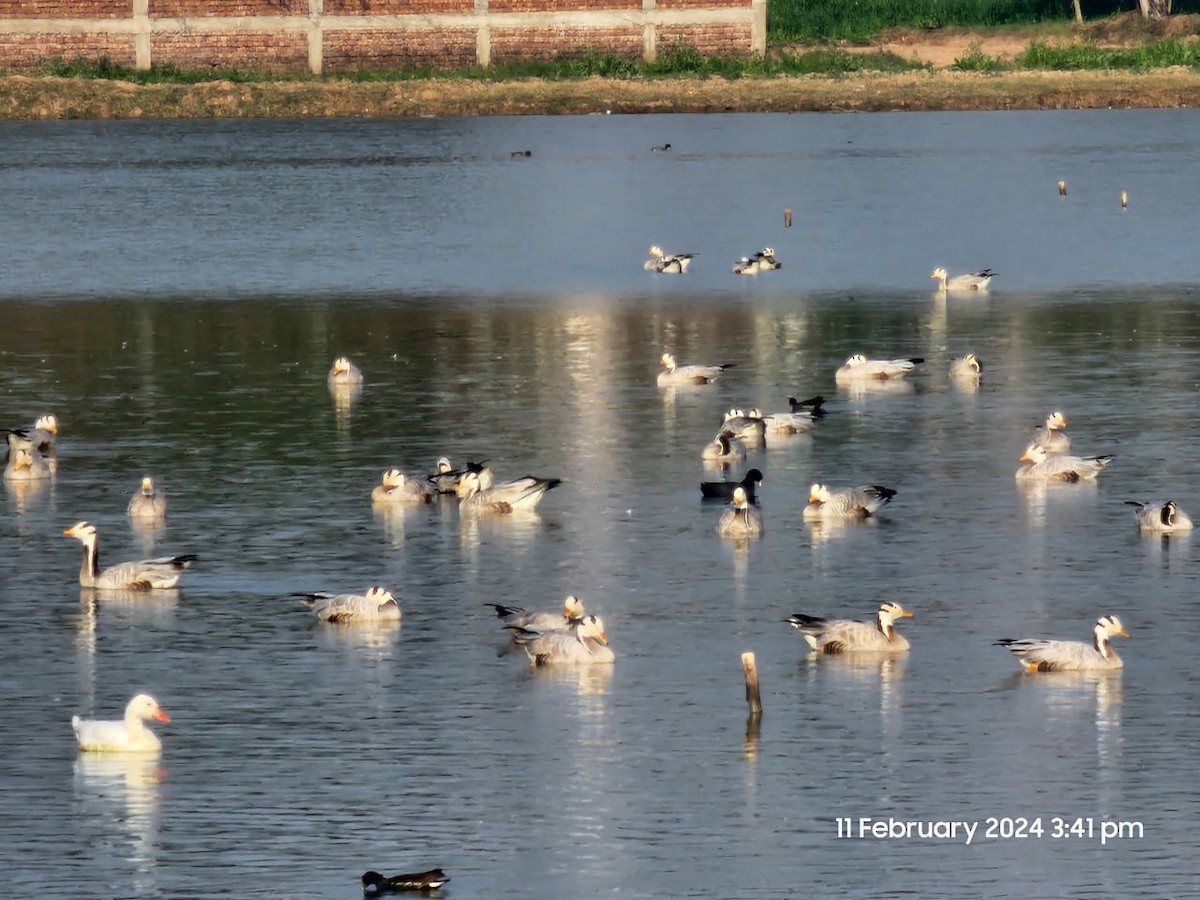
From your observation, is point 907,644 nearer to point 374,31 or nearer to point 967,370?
point 967,370

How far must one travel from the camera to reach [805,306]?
164 ft

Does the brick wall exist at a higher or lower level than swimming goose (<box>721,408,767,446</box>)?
higher

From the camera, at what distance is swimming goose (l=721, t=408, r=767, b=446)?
34031 millimetres

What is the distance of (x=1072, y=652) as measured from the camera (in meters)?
22.8

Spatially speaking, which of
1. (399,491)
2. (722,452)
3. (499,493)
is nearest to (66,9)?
(722,452)

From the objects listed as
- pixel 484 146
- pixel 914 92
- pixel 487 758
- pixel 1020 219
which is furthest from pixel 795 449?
pixel 914 92

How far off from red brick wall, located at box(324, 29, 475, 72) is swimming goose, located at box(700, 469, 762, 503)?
79.5m

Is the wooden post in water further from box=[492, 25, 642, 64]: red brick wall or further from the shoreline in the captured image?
box=[492, 25, 642, 64]: red brick wall

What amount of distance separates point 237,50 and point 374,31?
577cm

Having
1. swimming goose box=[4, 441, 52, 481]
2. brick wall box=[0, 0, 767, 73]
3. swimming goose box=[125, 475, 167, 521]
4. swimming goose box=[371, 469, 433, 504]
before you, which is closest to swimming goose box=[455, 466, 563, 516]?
swimming goose box=[371, 469, 433, 504]

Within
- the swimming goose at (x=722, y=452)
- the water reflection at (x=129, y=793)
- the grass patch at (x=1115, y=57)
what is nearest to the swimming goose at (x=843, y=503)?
the swimming goose at (x=722, y=452)

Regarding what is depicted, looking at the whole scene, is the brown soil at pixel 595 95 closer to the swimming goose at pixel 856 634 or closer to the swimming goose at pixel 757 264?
the swimming goose at pixel 757 264

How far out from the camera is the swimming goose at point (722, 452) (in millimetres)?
32906

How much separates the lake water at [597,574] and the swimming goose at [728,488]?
10.7 inches
